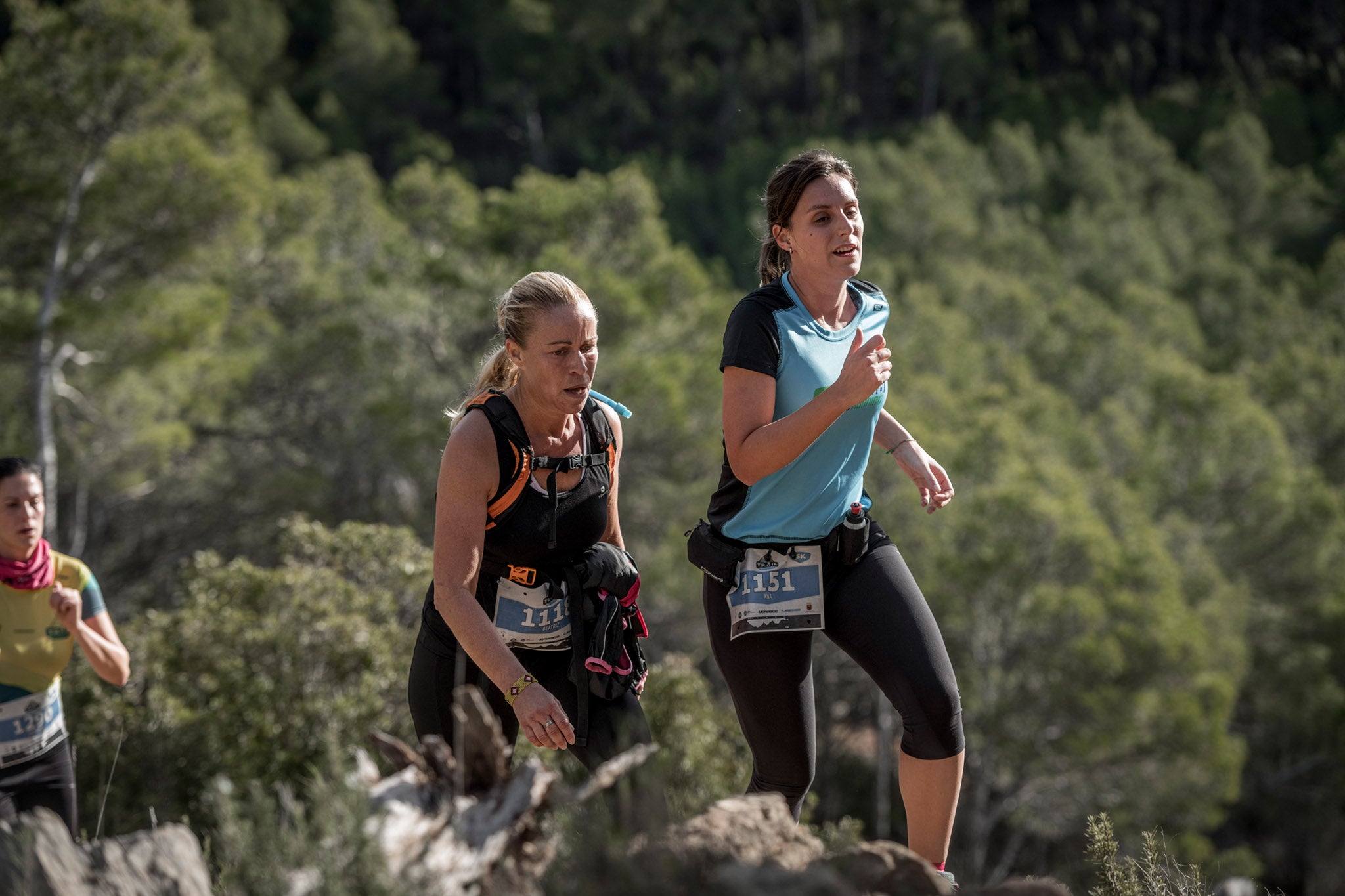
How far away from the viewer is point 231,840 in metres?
1.72

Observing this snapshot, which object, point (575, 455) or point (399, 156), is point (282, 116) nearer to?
point (399, 156)

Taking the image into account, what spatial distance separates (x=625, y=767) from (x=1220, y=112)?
171 ft

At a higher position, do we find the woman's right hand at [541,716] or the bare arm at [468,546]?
the bare arm at [468,546]

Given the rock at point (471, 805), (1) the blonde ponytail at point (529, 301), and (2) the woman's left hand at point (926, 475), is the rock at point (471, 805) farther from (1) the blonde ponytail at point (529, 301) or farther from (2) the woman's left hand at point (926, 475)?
(2) the woman's left hand at point (926, 475)

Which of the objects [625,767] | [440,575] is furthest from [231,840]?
[440,575]

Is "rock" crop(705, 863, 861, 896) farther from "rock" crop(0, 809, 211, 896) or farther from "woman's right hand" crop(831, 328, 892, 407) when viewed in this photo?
"woman's right hand" crop(831, 328, 892, 407)

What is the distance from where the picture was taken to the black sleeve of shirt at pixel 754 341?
2484 millimetres

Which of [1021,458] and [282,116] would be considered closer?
[1021,458]

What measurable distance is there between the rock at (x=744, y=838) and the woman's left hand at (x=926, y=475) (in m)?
0.92

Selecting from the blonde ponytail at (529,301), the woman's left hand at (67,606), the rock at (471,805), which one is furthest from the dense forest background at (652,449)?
the woman's left hand at (67,606)

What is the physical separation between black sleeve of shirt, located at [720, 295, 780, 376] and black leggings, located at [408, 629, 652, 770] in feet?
2.51

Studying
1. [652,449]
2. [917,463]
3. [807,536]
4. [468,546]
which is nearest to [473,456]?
[468,546]

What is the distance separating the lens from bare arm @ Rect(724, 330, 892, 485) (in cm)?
234

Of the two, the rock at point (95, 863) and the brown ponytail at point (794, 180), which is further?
the brown ponytail at point (794, 180)
